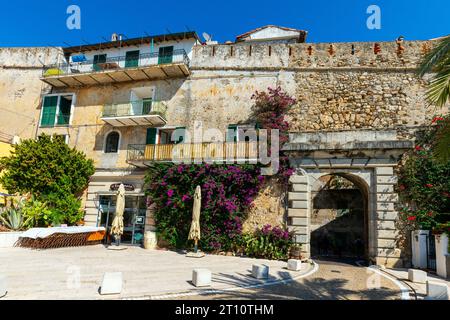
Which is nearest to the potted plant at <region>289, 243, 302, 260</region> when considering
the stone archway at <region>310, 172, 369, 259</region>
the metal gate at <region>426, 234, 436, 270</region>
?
the metal gate at <region>426, 234, 436, 270</region>

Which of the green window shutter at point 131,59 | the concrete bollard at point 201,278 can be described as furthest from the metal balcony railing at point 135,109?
the concrete bollard at point 201,278

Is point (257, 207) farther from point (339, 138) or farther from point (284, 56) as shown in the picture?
point (284, 56)

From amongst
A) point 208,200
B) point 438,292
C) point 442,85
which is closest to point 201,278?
point 438,292

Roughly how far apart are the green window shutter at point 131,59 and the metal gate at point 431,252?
17.3 meters

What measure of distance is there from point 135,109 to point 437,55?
14.7 meters

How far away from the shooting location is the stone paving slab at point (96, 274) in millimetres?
6094

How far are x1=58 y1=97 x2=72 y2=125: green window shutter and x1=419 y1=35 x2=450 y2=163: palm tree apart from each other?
18.3m

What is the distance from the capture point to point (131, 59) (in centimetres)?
1881

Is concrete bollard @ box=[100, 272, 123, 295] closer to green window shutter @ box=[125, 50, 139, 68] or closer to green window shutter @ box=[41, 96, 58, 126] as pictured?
green window shutter @ box=[125, 50, 139, 68]

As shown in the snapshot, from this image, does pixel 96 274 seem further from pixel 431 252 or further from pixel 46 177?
pixel 431 252

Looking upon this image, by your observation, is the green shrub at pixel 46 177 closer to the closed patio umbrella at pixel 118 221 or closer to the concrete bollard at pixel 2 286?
the closed patio umbrella at pixel 118 221

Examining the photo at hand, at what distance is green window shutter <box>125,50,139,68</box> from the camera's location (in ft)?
61.2

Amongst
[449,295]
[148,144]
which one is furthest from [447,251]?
[148,144]

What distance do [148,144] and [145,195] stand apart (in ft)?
9.04
